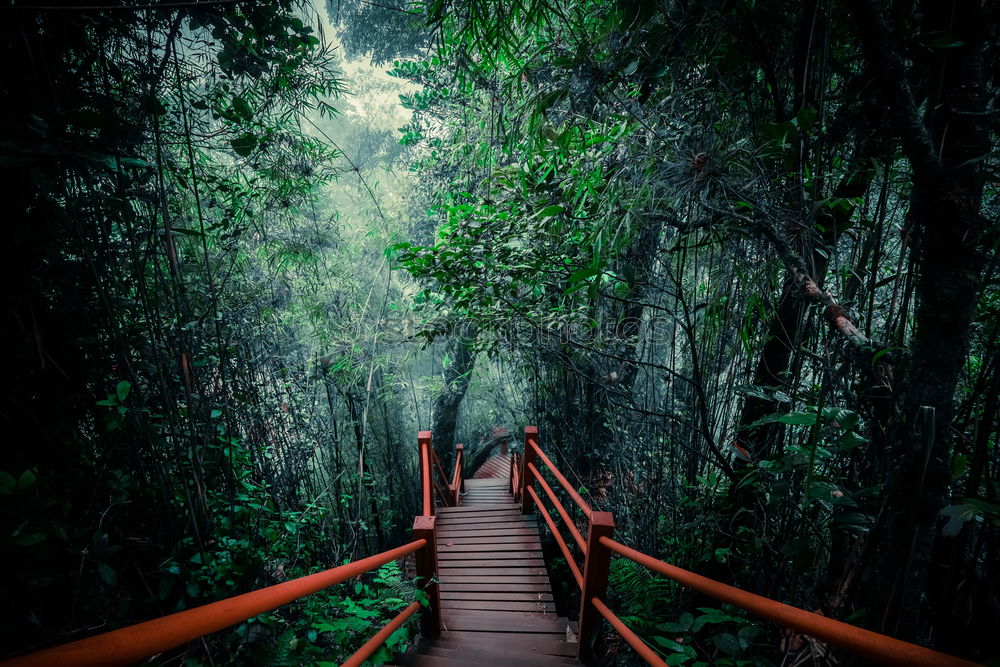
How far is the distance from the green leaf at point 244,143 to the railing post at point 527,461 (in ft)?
8.71

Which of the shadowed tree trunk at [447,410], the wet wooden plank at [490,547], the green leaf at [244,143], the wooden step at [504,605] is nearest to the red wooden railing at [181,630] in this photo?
the wooden step at [504,605]

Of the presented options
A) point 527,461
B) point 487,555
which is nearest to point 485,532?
point 487,555

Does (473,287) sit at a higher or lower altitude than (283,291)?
lower

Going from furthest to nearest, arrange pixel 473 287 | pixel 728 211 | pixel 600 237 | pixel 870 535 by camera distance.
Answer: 1. pixel 473 287
2. pixel 600 237
3. pixel 728 211
4. pixel 870 535

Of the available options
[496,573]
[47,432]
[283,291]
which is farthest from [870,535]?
[283,291]

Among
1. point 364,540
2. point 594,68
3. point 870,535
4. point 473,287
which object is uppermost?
point 594,68

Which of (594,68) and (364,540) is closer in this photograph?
(594,68)

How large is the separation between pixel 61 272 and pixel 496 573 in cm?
297

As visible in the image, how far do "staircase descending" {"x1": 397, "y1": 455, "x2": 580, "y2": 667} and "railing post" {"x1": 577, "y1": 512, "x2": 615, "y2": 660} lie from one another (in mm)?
348

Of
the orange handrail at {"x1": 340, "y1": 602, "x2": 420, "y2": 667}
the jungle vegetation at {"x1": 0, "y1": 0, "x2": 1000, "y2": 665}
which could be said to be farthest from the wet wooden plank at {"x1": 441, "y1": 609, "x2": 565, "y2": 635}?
the orange handrail at {"x1": 340, "y1": 602, "x2": 420, "y2": 667}

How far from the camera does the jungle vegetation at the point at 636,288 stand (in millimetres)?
751

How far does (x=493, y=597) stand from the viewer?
2.66m

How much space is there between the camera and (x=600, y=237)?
5.05 feet

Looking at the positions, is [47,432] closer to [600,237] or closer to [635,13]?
[600,237]
